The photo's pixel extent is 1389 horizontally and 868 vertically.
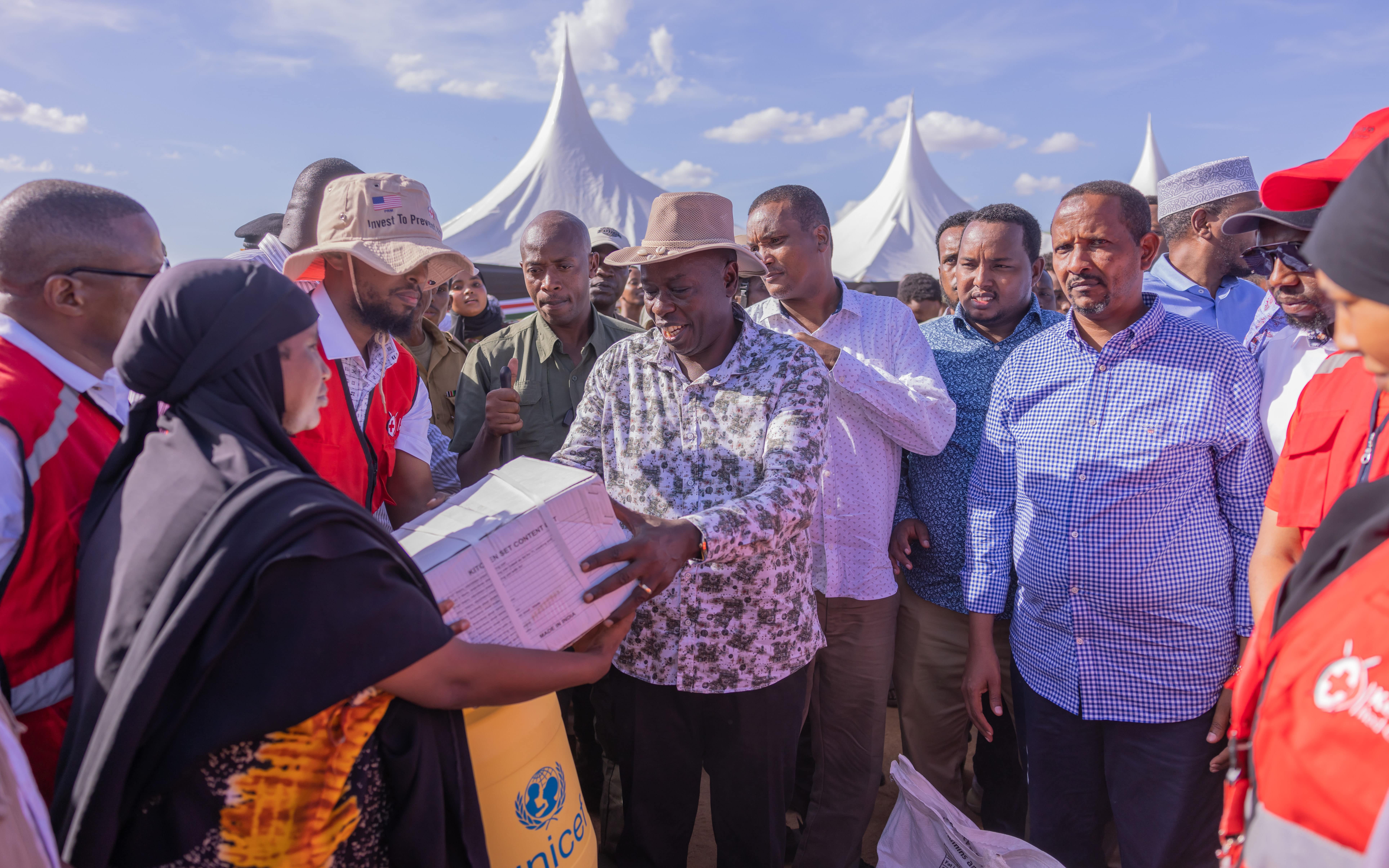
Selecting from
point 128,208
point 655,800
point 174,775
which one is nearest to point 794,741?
point 655,800

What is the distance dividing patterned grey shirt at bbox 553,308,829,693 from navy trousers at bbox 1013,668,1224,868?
31.6 inches

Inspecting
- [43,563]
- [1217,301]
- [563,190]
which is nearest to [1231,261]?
[1217,301]

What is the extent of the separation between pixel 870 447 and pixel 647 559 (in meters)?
1.30

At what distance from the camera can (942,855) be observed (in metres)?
2.34

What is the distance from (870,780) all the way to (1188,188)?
2.95 m

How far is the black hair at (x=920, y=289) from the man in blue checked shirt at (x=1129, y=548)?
5283 millimetres

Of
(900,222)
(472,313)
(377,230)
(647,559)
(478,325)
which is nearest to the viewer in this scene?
(647,559)

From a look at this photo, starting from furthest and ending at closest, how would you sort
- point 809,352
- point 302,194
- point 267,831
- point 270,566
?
point 302,194, point 809,352, point 267,831, point 270,566

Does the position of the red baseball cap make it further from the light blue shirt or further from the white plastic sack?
the white plastic sack

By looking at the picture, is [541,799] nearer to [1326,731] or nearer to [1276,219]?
[1326,731]

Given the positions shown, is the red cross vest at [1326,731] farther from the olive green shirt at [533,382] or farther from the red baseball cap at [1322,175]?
the olive green shirt at [533,382]

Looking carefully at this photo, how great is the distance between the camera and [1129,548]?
84.2 inches

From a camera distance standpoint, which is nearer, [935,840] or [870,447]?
[935,840]

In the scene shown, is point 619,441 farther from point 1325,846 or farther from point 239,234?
point 239,234
